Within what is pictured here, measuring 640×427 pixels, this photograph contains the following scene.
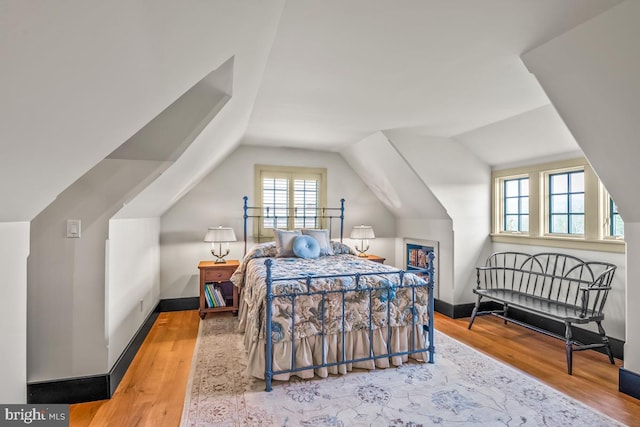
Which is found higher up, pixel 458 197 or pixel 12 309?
pixel 458 197

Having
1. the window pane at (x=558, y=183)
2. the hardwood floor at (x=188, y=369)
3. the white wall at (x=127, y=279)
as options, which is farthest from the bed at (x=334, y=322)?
the window pane at (x=558, y=183)

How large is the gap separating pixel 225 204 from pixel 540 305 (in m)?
3.95

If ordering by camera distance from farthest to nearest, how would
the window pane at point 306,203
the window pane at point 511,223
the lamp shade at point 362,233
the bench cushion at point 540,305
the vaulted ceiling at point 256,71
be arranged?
the window pane at point 306,203 → the lamp shade at point 362,233 → the window pane at point 511,223 → the bench cushion at point 540,305 → the vaulted ceiling at point 256,71

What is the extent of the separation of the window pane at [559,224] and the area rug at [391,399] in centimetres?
181

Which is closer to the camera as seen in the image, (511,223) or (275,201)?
(511,223)

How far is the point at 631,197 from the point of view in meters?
2.34

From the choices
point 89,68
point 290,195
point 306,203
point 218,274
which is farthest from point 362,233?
point 89,68

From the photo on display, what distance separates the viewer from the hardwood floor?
2145 mm

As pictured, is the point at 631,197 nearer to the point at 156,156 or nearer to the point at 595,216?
the point at 595,216

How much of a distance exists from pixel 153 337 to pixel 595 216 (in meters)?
4.70

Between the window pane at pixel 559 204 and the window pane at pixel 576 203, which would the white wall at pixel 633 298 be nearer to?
the window pane at pixel 576 203

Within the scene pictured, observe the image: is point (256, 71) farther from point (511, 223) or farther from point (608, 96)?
point (511, 223)

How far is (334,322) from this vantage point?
8.84 ft

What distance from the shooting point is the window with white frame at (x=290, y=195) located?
192 inches
